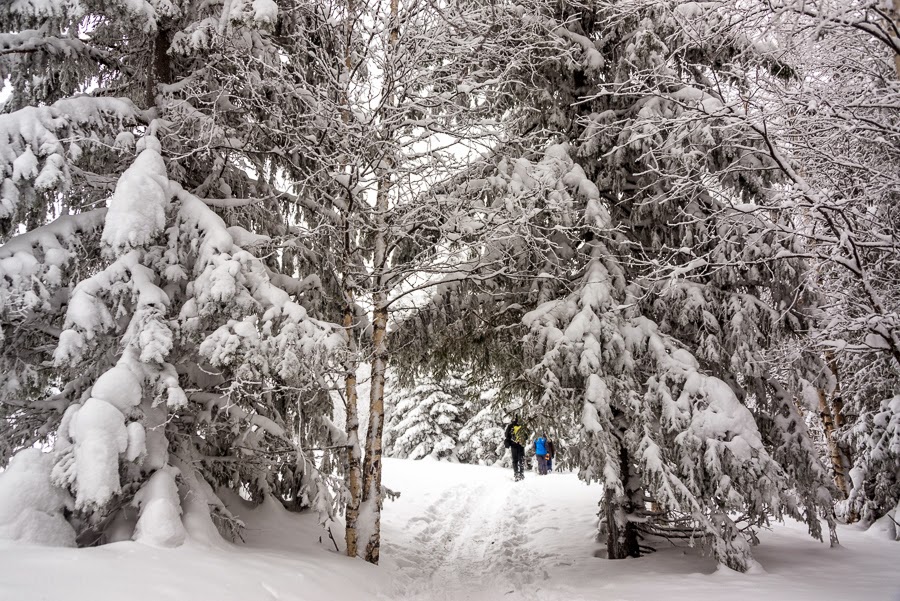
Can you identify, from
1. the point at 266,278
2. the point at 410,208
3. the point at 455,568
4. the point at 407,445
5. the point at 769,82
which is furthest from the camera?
the point at 407,445

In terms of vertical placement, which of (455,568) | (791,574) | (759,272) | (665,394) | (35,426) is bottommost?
(455,568)

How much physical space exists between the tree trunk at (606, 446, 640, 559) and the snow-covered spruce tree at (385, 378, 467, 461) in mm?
18888

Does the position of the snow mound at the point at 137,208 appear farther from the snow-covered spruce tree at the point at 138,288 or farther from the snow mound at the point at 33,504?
the snow mound at the point at 33,504

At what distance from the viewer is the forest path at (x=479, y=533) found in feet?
22.4

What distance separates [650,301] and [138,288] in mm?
6268

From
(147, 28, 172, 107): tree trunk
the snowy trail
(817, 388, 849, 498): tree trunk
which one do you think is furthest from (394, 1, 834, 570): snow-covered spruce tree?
(817, 388, 849, 498): tree trunk

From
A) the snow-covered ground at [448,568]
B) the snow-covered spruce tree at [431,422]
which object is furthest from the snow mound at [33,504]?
the snow-covered spruce tree at [431,422]

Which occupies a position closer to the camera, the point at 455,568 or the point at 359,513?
the point at 359,513

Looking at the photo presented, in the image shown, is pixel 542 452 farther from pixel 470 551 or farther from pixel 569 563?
pixel 569 563

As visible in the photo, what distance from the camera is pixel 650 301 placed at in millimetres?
7527

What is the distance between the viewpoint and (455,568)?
784 cm

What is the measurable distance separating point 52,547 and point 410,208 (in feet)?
15.4

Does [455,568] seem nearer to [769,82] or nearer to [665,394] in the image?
[665,394]

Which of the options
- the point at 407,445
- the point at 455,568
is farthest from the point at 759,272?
the point at 407,445
